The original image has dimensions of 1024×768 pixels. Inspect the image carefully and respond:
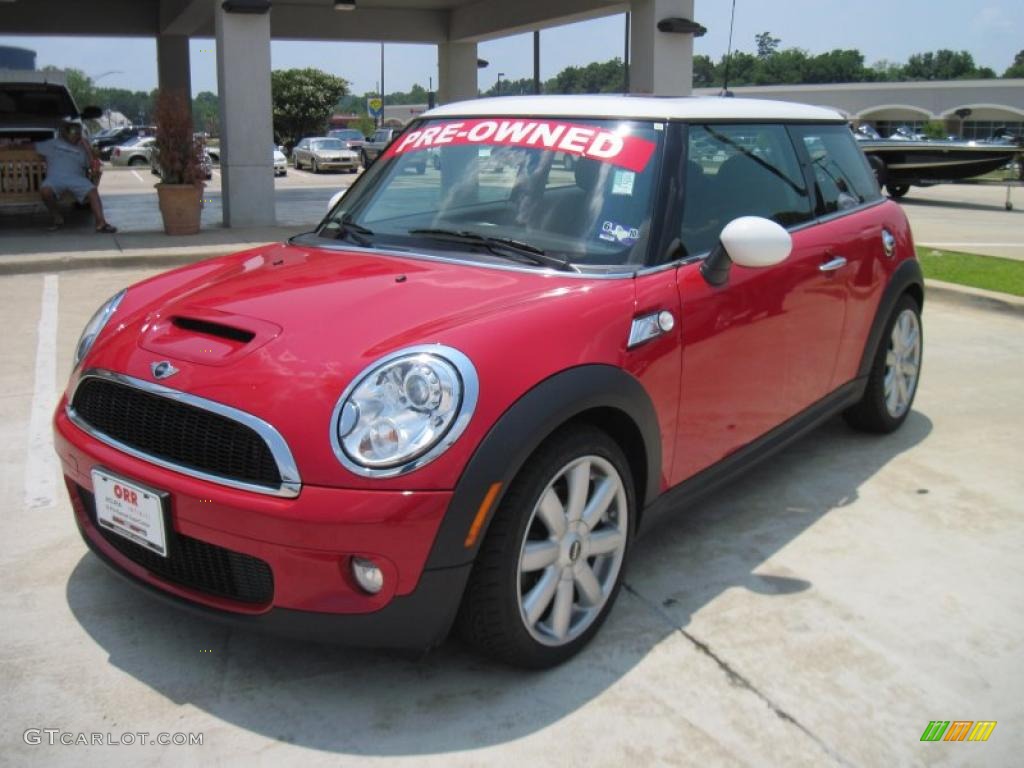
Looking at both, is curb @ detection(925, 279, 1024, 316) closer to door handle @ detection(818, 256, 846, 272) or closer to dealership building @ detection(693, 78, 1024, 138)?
door handle @ detection(818, 256, 846, 272)

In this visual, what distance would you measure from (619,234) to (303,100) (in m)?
57.0

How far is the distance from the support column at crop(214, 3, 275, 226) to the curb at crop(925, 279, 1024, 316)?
795cm

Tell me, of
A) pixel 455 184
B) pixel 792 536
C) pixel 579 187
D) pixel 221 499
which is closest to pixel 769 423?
pixel 792 536

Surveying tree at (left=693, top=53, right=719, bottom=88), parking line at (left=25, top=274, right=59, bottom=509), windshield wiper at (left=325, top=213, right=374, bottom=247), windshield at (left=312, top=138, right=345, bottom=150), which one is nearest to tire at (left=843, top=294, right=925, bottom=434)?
windshield wiper at (left=325, top=213, right=374, bottom=247)

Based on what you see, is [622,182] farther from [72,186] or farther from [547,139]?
[72,186]

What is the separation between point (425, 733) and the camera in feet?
7.93

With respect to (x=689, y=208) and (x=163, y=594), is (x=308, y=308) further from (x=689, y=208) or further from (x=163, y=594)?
(x=689, y=208)

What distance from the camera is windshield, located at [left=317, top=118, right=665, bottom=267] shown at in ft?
10.1

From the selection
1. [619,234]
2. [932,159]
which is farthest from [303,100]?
[619,234]

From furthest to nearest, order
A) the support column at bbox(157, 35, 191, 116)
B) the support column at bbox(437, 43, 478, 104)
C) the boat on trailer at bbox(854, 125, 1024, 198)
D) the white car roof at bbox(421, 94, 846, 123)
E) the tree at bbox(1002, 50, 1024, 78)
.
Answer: the tree at bbox(1002, 50, 1024, 78)
the support column at bbox(157, 35, 191, 116)
the support column at bbox(437, 43, 478, 104)
the boat on trailer at bbox(854, 125, 1024, 198)
the white car roof at bbox(421, 94, 846, 123)

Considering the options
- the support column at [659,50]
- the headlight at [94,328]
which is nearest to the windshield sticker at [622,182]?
the headlight at [94,328]

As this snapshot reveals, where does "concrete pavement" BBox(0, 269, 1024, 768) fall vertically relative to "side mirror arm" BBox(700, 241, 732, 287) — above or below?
below

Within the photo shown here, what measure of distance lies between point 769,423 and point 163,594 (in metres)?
2.21

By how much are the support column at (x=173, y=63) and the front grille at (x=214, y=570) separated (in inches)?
796
